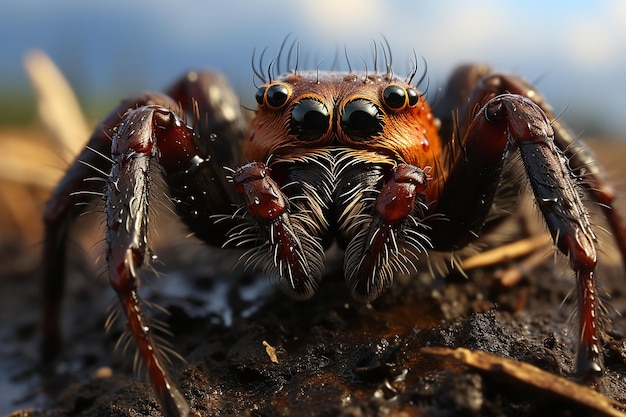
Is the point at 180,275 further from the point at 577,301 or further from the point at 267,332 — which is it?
the point at 577,301

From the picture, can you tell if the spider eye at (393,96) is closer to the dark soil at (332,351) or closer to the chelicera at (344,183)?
the chelicera at (344,183)

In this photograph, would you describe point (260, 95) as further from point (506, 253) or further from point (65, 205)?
point (506, 253)

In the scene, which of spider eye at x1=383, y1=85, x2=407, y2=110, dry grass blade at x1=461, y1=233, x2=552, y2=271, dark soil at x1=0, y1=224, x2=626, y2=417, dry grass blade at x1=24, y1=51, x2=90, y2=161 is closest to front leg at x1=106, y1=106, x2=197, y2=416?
dark soil at x1=0, y1=224, x2=626, y2=417

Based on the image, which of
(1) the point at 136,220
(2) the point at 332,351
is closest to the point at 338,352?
(2) the point at 332,351

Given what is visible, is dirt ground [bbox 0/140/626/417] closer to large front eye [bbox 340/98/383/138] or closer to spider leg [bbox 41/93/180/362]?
spider leg [bbox 41/93/180/362]

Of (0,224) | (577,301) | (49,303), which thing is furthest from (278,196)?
(0,224)

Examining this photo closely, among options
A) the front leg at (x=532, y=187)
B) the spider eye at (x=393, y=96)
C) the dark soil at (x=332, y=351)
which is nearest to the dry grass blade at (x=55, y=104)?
the dark soil at (x=332, y=351)
